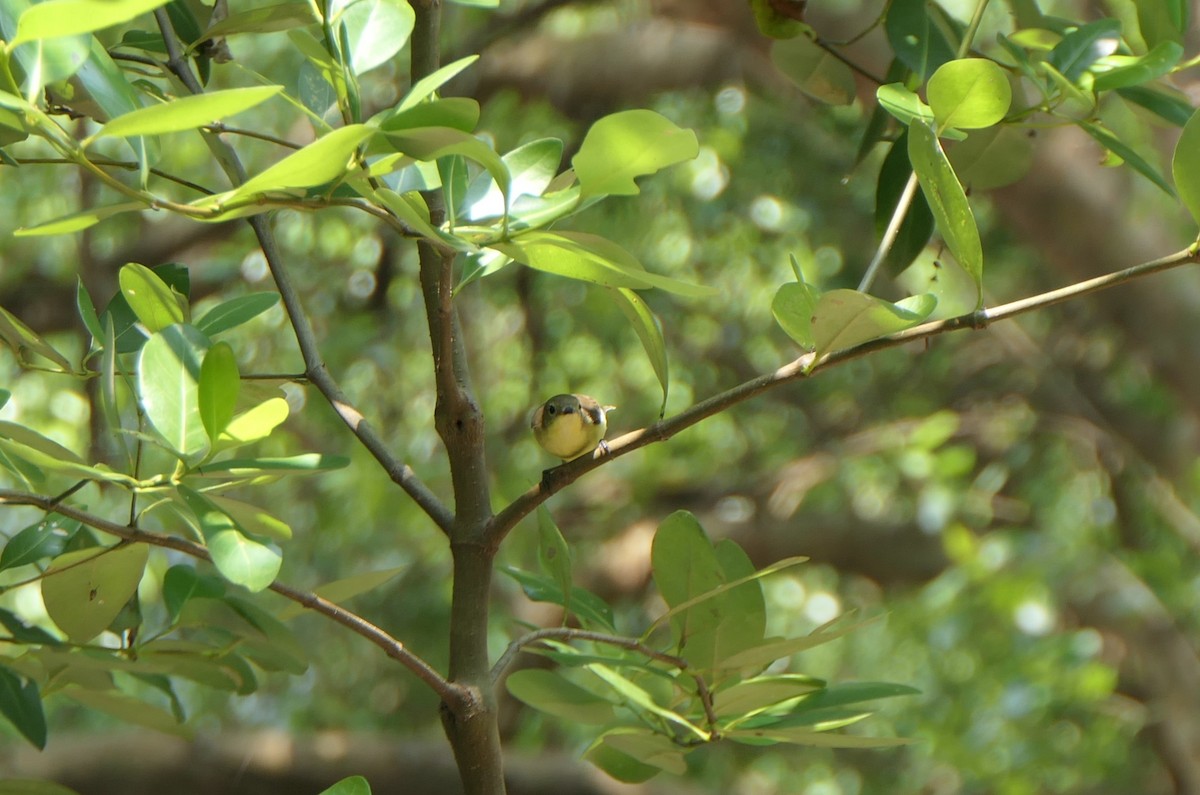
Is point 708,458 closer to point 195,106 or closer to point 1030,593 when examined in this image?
point 1030,593

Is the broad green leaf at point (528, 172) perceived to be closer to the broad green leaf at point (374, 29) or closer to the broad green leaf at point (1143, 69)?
the broad green leaf at point (374, 29)

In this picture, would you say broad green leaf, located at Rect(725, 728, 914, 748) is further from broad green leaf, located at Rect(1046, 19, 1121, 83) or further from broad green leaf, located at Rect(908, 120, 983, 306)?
broad green leaf, located at Rect(1046, 19, 1121, 83)

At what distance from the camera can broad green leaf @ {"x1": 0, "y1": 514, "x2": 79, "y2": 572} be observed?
0.55 m

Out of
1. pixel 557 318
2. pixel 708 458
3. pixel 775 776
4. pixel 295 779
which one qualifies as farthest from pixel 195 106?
pixel 775 776

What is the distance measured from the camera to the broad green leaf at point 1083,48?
0.58 metres

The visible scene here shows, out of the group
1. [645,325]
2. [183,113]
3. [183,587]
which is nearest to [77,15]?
[183,113]

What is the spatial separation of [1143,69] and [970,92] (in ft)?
0.33

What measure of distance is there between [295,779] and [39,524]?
1190mm

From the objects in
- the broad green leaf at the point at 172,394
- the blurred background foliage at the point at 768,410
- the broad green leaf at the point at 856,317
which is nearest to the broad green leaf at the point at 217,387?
the broad green leaf at the point at 172,394

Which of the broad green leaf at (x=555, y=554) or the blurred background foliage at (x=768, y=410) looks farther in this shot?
the blurred background foliage at (x=768, y=410)

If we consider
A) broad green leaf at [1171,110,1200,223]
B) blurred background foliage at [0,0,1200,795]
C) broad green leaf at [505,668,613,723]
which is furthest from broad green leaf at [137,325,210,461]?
blurred background foliage at [0,0,1200,795]

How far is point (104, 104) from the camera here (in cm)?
42

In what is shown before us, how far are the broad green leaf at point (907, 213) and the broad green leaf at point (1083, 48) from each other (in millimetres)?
107

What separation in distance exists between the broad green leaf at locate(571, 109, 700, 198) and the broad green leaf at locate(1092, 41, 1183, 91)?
0.83 ft
